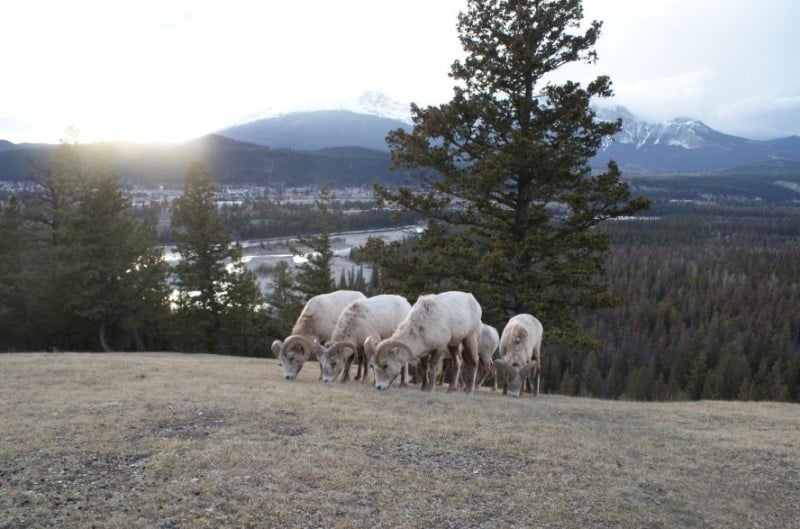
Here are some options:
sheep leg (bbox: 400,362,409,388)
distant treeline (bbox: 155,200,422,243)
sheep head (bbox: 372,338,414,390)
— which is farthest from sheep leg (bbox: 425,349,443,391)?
distant treeline (bbox: 155,200,422,243)

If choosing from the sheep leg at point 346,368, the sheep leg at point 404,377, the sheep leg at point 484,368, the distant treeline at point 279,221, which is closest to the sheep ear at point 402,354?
the sheep leg at point 404,377

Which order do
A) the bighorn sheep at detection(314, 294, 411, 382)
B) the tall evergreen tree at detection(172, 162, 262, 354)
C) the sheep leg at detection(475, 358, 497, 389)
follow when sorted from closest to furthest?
the bighorn sheep at detection(314, 294, 411, 382)
the sheep leg at detection(475, 358, 497, 389)
the tall evergreen tree at detection(172, 162, 262, 354)

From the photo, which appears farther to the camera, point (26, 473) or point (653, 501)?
point (653, 501)

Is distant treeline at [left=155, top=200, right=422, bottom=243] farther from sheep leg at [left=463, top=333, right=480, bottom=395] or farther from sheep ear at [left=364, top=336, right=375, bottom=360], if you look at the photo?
sheep ear at [left=364, top=336, right=375, bottom=360]

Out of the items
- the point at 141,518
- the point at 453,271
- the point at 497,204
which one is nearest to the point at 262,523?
the point at 141,518

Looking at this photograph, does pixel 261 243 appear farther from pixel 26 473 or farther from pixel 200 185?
pixel 26 473

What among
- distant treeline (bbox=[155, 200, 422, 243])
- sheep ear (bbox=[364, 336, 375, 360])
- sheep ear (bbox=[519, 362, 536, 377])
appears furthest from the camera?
distant treeline (bbox=[155, 200, 422, 243])

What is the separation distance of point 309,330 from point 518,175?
10.1 metres

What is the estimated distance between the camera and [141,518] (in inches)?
248

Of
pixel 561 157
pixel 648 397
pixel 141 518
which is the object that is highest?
pixel 561 157

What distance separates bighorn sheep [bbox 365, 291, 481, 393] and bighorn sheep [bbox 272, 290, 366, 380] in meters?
2.41

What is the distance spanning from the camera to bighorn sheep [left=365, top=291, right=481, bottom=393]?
46.4ft

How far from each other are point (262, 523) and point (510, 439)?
4672 millimetres

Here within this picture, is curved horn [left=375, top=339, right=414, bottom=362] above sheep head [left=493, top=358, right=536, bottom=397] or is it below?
above
